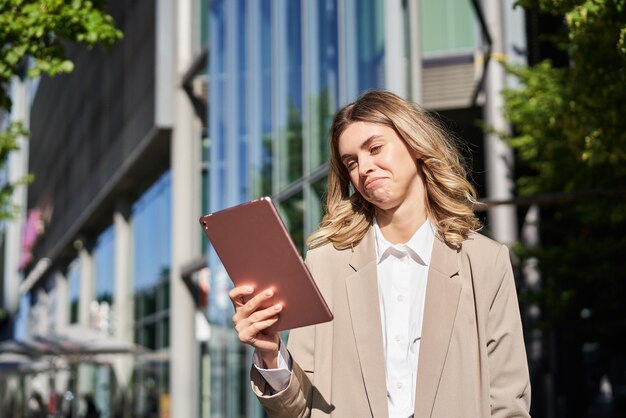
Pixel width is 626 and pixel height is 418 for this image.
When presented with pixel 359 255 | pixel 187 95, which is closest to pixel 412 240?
pixel 359 255

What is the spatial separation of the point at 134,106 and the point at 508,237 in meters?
15.2

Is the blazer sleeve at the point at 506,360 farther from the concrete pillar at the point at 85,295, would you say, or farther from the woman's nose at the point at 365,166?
the concrete pillar at the point at 85,295

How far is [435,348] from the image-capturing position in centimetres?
274

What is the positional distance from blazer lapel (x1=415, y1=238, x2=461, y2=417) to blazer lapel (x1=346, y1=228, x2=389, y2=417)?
0.35ft

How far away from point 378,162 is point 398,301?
0.40 meters

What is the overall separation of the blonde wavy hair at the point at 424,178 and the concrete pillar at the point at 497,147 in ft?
47.7

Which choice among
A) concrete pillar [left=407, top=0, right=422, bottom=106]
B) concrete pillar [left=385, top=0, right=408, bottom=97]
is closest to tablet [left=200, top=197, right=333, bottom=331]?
concrete pillar [left=385, top=0, right=408, bottom=97]

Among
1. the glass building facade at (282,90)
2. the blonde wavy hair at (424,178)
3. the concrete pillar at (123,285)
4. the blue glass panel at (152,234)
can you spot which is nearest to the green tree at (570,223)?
the glass building facade at (282,90)

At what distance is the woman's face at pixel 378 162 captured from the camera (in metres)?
2.84

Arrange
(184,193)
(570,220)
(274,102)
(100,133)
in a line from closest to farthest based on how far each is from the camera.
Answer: (274,102) → (570,220) → (184,193) → (100,133)

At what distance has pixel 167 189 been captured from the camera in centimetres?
2831

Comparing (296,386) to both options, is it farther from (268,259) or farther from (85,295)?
(85,295)

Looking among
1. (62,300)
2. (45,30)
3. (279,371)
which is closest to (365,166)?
(279,371)

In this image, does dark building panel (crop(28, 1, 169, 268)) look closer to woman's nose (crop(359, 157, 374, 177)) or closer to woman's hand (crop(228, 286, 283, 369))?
woman's nose (crop(359, 157, 374, 177))
